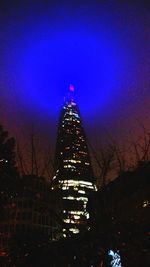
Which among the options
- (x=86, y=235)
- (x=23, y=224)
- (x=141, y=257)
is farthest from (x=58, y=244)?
(x=23, y=224)

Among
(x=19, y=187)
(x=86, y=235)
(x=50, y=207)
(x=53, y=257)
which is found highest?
(x=19, y=187)

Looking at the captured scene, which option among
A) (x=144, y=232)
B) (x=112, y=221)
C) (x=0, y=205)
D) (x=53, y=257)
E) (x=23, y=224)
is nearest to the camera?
(x=144, y=232)

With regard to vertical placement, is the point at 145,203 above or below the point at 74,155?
below

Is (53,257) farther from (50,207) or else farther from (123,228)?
(50,207)

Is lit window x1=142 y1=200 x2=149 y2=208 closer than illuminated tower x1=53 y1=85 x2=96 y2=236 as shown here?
Yes

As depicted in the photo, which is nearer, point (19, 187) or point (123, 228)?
point (123, 228)

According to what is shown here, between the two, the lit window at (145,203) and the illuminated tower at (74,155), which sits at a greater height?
the illuminated tower at (74,155)

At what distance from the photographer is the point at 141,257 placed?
6367mm

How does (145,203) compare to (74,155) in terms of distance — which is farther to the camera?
(74,155)

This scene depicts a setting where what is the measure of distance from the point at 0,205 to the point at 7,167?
4.97 ft

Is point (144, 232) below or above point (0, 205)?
below

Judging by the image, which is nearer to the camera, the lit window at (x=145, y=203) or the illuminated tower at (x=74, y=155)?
the lit window at (x=145, y=203)

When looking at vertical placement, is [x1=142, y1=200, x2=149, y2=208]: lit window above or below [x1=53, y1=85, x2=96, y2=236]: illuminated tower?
below

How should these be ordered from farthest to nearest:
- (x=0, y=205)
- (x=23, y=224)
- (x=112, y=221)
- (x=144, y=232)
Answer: (x=23, y=224)
(x=0, y=205)
(x=112, y=221)
(x=144, y=232)
